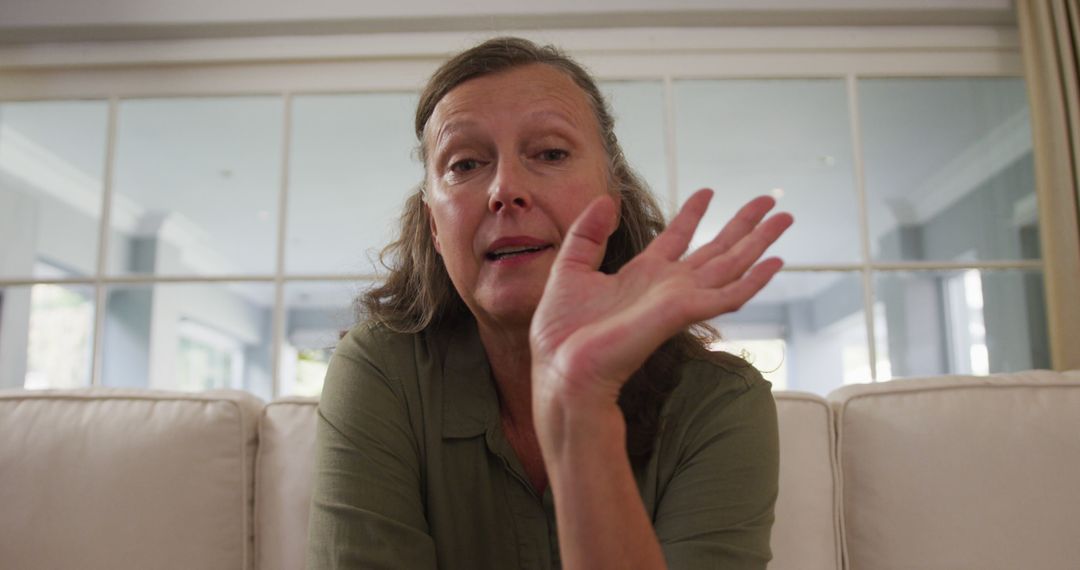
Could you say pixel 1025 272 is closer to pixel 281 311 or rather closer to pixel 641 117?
pixel 641 117

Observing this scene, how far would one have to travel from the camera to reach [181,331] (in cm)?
264

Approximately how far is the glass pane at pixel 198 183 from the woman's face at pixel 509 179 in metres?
1.45

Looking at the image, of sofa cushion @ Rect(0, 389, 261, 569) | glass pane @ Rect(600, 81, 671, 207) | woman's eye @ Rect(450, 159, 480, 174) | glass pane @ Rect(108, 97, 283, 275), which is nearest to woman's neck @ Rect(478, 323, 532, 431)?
woman's eye @ Rect(450, 159, 480, 174)

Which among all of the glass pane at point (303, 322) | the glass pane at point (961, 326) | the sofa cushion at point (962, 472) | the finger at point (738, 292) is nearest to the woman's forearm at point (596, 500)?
the finger at point (738, 292)

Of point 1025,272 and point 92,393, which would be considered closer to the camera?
point 92,393

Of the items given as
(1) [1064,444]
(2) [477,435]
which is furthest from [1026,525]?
(2) [477,435]

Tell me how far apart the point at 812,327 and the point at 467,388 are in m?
1.75

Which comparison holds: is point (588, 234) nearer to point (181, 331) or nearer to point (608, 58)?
point (608, 58)

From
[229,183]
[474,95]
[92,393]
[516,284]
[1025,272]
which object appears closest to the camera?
[516,284]

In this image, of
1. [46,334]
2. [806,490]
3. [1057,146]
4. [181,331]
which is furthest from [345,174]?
[1057,146]

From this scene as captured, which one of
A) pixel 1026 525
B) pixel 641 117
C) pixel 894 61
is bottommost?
pixel 1026 525

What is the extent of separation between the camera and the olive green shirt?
0.98 m

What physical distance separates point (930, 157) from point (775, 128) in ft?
1.50

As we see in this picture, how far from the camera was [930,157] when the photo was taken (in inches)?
97.6
